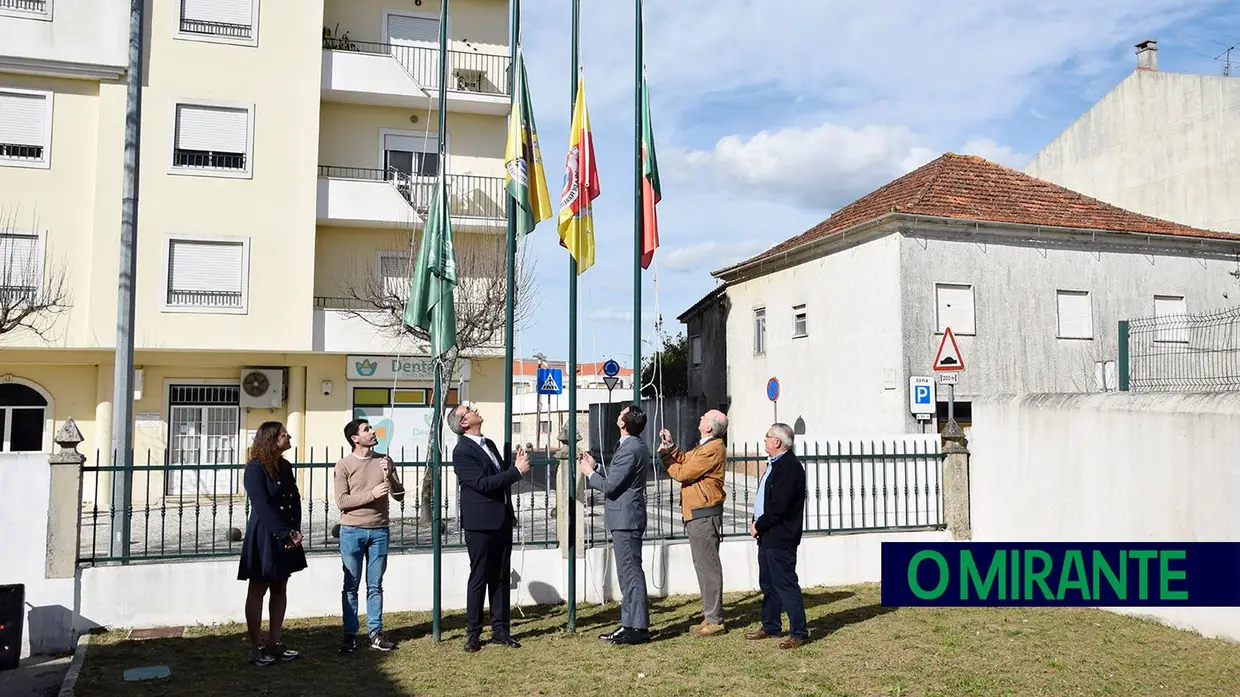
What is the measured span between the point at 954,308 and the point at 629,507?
14.9m

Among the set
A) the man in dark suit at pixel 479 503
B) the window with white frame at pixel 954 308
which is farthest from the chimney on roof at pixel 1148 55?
the man in dark suit at pixel 479 503

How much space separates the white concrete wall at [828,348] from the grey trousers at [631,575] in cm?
1106

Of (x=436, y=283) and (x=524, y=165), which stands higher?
(x=524, y=165)

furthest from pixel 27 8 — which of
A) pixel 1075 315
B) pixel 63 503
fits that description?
pixel 1075 315

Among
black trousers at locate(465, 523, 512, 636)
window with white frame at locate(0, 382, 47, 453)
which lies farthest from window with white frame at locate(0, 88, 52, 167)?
black trousers at locate(465, 523, 512, 636)

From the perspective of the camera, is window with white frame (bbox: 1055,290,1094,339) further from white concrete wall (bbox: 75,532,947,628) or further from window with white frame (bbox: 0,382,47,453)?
window with white frame (bbox: 0,382,47,453)

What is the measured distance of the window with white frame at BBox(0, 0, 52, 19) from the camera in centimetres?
1931

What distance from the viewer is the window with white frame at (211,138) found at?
2069 cm

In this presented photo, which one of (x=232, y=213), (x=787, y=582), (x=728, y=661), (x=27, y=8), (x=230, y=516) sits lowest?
(x=728, y=661)

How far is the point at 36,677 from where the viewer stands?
7715 millimetres

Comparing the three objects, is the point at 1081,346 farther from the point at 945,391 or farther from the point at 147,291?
the point at 147,291

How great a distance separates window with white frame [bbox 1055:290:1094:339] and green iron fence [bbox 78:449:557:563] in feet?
39.5

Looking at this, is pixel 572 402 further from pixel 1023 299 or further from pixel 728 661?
pixel 1023 299

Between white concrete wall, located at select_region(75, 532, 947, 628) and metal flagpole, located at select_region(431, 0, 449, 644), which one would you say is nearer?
metal flagpole, located at select_region(431, 0, 449, 644)
